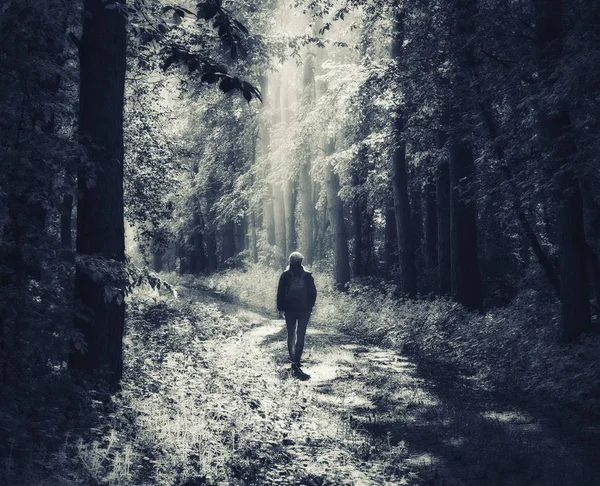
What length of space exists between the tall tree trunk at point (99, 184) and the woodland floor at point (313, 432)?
0.73m

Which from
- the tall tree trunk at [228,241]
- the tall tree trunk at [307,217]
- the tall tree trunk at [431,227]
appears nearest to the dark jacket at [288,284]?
the tall tree trunk at [431,227]

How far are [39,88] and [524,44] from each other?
28.7ft

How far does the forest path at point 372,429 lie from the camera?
588 centimetres

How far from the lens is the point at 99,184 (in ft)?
24.9

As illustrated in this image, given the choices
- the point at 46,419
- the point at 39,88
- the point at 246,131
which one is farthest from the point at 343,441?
the point at 246,131

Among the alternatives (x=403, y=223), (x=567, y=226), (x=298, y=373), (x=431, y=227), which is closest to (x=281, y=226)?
(x=431, y=227)

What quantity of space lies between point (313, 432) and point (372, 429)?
80 cm

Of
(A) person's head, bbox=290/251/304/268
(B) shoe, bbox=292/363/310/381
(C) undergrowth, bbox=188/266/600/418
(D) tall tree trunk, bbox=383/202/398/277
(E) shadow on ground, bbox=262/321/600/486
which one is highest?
(D) tall tree trunk, bbox=383/202/398/277

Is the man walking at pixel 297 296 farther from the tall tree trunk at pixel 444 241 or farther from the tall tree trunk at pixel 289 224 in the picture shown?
the tall tree trunk at pixel 289 224

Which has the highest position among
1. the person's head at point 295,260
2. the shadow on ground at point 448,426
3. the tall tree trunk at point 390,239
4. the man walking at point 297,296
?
the tall tree trunk at point 390,239

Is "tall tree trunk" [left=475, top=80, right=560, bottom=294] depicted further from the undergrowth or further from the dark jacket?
the dark jacket

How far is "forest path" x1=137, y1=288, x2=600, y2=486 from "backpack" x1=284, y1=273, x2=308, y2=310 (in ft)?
3.94

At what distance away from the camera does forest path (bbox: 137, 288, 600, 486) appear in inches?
231

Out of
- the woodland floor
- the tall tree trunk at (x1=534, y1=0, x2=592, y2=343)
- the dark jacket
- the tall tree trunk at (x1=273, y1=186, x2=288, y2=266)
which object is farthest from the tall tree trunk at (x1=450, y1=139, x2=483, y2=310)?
the tall tree trunk at (x1=273, y1=186, x2=288, y2=266)
